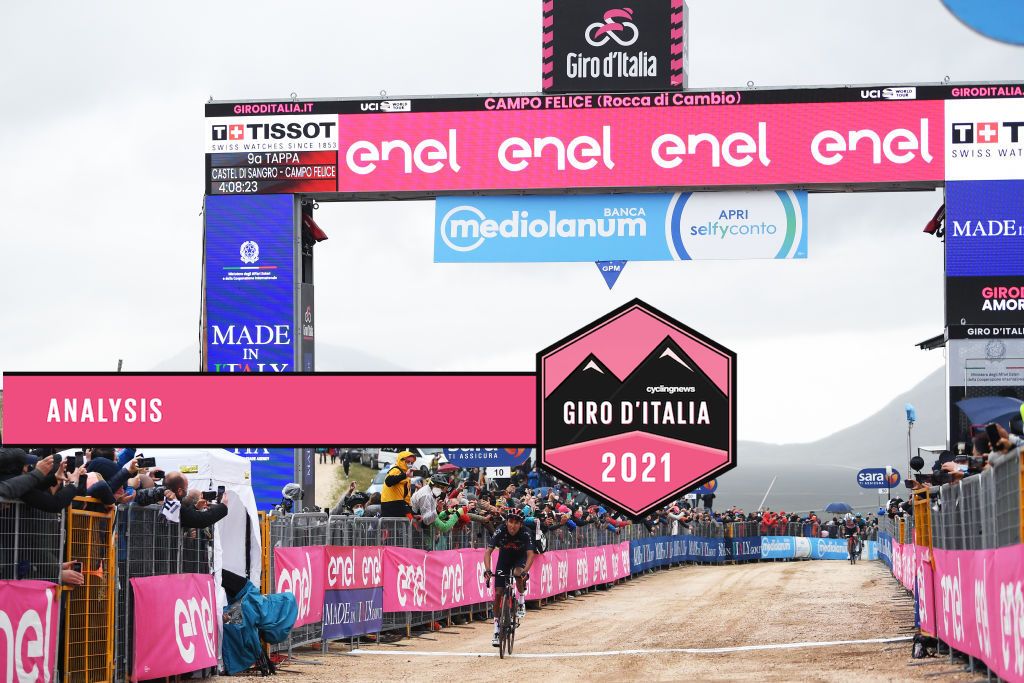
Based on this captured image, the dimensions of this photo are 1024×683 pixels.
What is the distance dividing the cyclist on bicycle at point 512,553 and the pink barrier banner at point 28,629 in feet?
25.4

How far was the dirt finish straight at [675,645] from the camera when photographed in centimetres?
1497

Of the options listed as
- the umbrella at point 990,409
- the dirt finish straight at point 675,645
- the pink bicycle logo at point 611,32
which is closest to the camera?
the dirt finish straight at point 675,645

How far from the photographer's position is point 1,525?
33.7 feet

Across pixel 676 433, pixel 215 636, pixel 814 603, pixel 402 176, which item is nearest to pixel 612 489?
pixel 676 433

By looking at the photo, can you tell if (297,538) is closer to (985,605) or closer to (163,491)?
(163,491)

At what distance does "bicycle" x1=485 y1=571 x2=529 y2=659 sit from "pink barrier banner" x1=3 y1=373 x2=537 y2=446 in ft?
24.1

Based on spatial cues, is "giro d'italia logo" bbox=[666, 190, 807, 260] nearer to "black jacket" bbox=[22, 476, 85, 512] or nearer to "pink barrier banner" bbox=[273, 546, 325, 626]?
"pink barrier banner" bbox=[273, 546, 325, 626]

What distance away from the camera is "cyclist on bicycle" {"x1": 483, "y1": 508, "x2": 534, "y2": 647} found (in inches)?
710

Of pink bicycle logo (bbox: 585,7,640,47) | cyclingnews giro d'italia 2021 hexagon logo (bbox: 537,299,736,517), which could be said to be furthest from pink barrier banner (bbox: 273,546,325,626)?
pink bicycle logo (bbox: 585,7,640,47)

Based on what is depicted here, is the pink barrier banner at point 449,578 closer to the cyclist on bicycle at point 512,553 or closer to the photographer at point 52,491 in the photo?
the cyclist on bicycle at point 512,553

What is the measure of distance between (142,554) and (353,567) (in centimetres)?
538

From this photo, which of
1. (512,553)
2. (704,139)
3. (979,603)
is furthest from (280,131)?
(979,603)

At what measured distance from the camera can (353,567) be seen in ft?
59.1

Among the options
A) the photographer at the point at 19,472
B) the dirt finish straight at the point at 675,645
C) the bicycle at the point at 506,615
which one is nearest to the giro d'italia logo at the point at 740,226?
the dirt finish straight at the point at 675,645
